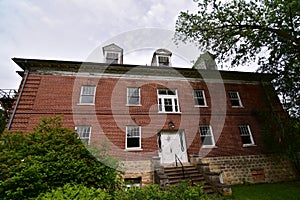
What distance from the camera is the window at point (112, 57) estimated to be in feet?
44.2

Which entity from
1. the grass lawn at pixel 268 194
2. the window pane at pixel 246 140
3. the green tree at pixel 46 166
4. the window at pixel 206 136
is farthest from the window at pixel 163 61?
the grass lawn at pixel 268 194

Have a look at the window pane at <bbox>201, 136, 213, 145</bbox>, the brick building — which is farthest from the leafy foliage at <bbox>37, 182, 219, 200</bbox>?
the window pane at <bbox>201, 136, 213, 145</bbox>

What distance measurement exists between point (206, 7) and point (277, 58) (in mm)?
5829

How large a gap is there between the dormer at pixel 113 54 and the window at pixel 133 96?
299cm

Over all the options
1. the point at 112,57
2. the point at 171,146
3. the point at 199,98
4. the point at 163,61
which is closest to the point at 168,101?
the point at 199,98

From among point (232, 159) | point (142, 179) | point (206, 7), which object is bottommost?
point (142, 179)

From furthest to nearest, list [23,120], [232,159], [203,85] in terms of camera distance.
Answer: [203,85] < [232,159] < [23,120]

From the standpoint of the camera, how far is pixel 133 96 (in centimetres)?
1241

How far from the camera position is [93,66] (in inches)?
478

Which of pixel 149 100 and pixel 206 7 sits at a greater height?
pixel 206 7

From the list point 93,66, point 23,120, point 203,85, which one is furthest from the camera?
point 203,85

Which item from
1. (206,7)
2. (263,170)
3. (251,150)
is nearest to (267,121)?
(251,150)

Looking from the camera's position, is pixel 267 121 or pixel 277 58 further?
pixel 267 121

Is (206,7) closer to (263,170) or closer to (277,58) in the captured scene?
(277,58)
